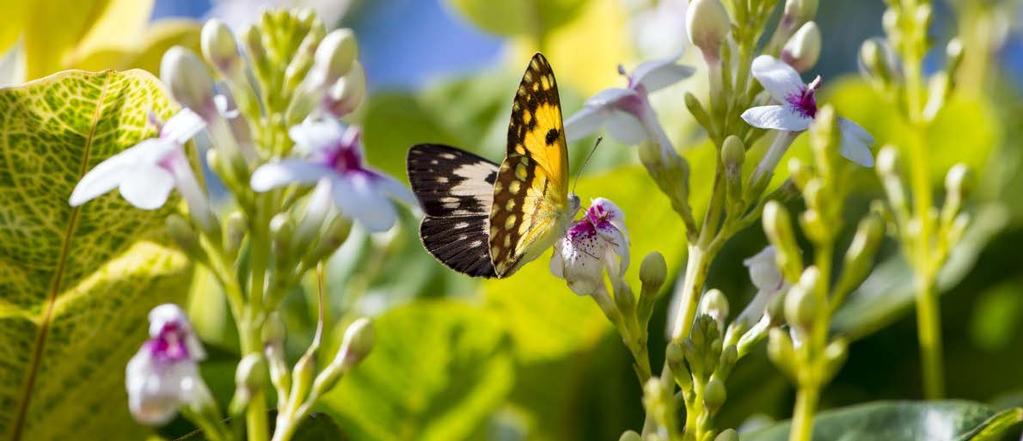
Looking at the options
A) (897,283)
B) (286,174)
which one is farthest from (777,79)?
(897,283)

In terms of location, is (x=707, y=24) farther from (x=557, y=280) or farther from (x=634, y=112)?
(x=557, y=280)

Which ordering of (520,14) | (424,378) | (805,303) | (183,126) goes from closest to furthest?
1. (805,303)
2. (183,126)
3. (424,378)
4. (520,14)

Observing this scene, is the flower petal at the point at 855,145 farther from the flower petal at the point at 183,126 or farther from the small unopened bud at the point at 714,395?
the flower petal at the point at 183,126

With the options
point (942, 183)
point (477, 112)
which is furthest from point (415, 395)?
point (942, 183)

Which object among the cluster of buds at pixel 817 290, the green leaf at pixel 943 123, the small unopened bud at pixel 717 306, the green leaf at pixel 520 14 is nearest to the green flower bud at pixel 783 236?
the cluster of buds at pixel 817 290

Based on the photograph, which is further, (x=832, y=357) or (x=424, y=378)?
(x=424, y=378)

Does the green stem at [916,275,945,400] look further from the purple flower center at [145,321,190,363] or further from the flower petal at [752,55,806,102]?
the purple flower center at [145,321,190,363]

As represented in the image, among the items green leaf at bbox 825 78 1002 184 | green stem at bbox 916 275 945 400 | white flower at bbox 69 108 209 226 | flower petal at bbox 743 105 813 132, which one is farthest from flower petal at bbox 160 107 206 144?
green leaf at bbox 825 78 1002 184
